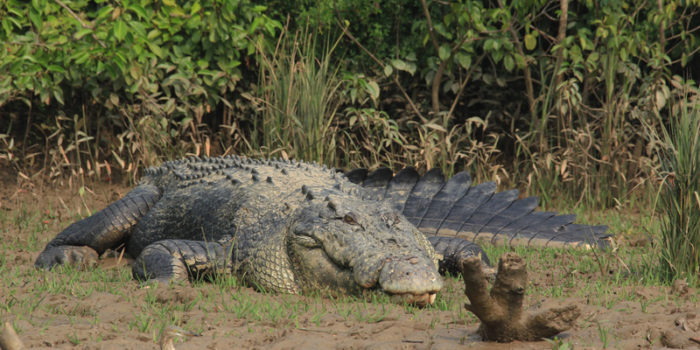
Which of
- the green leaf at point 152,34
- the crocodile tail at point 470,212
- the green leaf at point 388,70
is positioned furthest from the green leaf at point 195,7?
the crocodile tail at point 470,212

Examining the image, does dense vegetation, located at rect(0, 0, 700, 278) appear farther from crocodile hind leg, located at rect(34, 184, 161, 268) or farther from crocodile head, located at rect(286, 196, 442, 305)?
crocodile head, located at rect(286, 196, 442, 305)

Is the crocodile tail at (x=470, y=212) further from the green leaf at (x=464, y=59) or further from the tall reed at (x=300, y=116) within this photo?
the green leaf at (x=464, y=59)

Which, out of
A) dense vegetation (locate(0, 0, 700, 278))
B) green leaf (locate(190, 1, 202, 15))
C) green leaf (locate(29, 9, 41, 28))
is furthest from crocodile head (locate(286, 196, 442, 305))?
green leaf (locate(29, 9, 41, 28))

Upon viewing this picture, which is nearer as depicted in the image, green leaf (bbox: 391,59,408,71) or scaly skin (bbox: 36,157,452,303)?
scaly skin (bbox: 36,157,452,303)

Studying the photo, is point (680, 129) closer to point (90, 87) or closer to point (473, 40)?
point (473, 40)

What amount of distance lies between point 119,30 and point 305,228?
321 cm

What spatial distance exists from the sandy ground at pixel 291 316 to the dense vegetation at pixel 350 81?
2716mm

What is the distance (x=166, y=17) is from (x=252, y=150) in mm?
1641

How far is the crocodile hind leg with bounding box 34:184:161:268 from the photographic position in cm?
479

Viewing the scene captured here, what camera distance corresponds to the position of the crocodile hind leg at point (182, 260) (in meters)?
3.88

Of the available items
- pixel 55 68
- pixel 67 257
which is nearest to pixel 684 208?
pixel 67 257

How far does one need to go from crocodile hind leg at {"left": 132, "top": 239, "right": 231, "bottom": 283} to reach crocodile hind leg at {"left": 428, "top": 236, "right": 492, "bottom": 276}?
1.23 meters

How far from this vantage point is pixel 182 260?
13.0ft

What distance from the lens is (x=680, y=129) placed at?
376 cm
